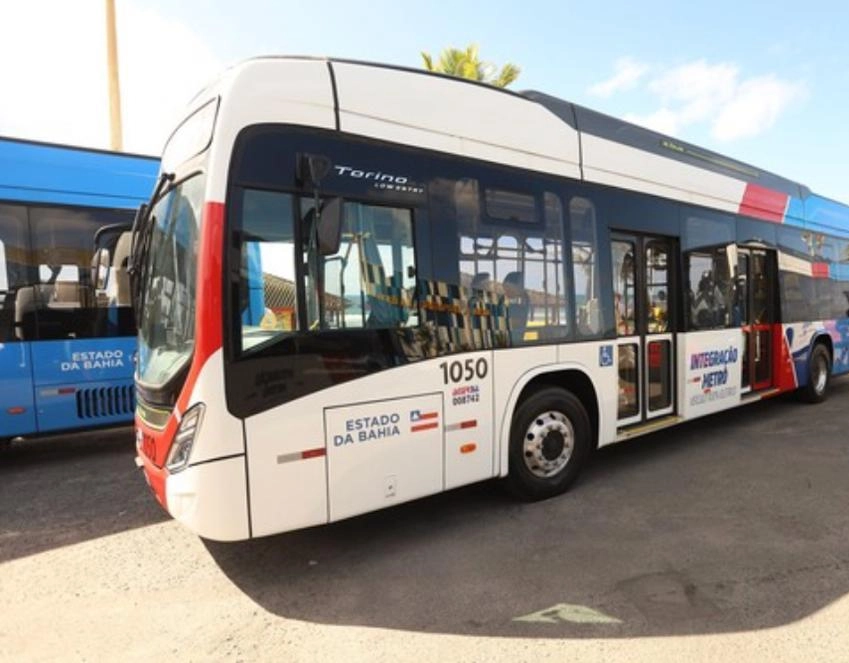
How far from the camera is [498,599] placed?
3303mm

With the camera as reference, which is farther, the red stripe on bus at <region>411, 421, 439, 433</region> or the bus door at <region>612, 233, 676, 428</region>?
the bus door at <region>612, 233, 676, 428</region>

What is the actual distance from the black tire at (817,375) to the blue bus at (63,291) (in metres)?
9.52

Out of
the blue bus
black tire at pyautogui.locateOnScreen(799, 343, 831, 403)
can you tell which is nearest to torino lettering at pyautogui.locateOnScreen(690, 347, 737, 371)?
black tire at pyautogui.locateOnScreen(799, 343, 831, 403)

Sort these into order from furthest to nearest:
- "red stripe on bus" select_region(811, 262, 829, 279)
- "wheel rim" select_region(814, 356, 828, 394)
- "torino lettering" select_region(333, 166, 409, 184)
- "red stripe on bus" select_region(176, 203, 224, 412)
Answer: "wheel rim" select_region(814, 356, 828, 394), "red stripe on bus" select_region(811, 262, 829, 279), "torino lettering" select_region(333, 166, 409, 184), "red stripe on bus" select_region(176, 203, 224, 412)

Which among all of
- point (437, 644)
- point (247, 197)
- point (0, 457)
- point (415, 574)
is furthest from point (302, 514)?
point (0, 457)

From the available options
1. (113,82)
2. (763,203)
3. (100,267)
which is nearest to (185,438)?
(100,267)

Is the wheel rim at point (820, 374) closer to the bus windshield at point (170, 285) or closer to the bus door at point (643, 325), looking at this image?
the bus door at point (643, 325)

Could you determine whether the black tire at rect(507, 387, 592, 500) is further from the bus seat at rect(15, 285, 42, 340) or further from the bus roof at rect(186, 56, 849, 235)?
the bus seat at rect(15, 285, 42, 340)

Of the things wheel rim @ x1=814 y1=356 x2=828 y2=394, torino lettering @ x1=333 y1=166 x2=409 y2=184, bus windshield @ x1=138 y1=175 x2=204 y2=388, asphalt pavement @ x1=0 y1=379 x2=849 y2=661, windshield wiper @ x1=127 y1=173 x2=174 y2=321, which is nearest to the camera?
asphalt pavement @ x1=0 y1=379 x2=849 y2=661

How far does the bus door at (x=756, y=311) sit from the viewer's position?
23.6 feet

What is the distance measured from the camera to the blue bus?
599cm

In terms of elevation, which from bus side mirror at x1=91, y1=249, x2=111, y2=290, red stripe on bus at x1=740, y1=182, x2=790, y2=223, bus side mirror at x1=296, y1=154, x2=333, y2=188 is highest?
red stripe on bus at x1=740, y1=182, x2=790, y2=223

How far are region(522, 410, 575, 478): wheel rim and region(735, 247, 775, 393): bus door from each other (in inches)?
137

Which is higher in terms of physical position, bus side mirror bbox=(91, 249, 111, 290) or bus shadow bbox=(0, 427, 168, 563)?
bus side mirror bbox=(91, 249, 111, 290)
